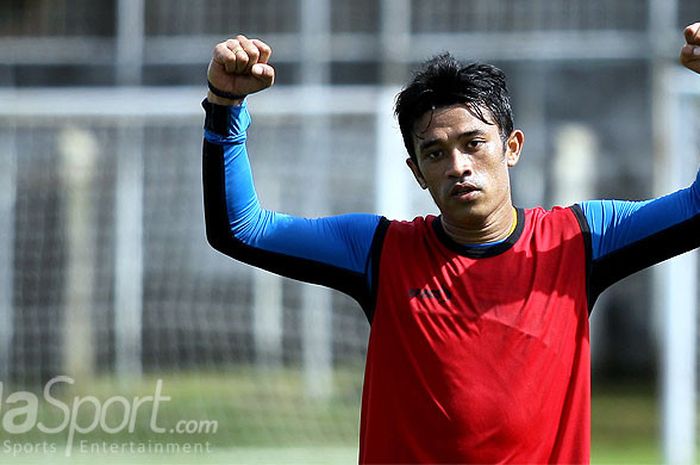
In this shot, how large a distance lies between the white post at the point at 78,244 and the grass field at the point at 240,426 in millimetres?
439

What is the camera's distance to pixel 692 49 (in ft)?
10.0

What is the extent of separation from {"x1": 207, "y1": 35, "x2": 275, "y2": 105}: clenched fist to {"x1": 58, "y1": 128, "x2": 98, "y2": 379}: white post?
7268mm

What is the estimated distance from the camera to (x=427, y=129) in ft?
10.8

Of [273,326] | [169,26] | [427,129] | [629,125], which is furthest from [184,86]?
[427,129]

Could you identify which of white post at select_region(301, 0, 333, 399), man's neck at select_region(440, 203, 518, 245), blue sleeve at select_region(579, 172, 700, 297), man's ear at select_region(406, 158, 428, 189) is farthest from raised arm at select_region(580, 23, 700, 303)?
white post at select_region(301, 0, 333, 399)

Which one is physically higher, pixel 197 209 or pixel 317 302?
pixel 197 209

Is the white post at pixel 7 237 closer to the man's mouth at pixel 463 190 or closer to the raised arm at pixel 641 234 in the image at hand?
the man's mouth at pixel 463 190

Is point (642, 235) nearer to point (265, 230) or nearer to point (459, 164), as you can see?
point (459, 164)

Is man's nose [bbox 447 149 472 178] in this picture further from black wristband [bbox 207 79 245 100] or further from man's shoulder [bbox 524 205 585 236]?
black wristband [bbox 207 79 245 100]

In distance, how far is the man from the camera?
3.10m

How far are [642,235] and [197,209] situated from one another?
751cm

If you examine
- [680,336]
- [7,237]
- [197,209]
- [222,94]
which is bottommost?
[680,336]

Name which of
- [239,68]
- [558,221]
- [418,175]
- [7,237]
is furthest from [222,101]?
[7,237]

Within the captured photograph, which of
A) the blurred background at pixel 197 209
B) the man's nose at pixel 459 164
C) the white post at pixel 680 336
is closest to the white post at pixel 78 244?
the blurred background at pixel 197 209
